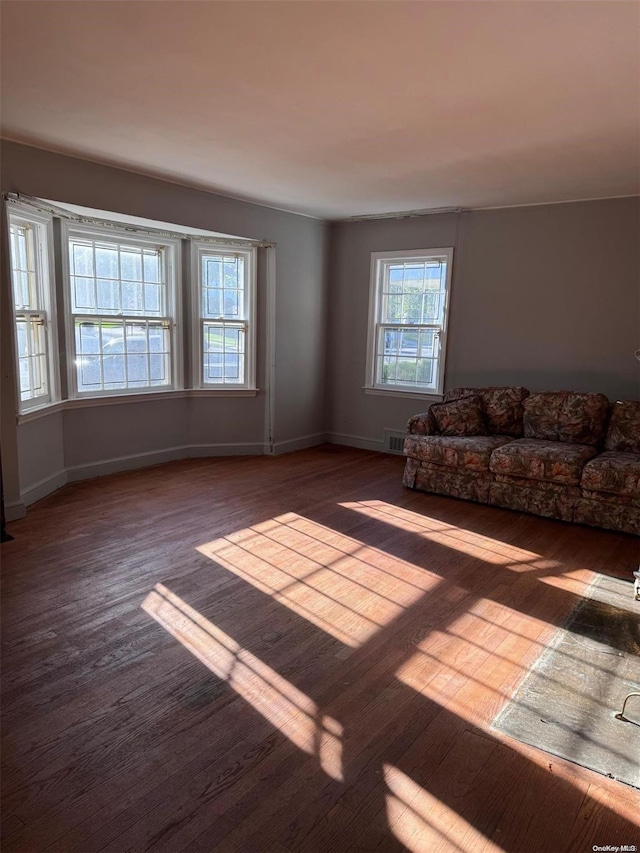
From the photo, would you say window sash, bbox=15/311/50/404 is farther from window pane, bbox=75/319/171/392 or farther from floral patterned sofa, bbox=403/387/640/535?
floral patterned sofa, bbox=403/387/640/535

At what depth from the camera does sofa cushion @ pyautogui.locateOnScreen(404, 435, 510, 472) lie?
4629 mm

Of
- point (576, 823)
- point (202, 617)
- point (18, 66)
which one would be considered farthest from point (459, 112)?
point (576, 823)

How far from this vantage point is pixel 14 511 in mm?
3988

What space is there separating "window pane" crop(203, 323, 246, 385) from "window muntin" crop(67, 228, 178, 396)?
1.24ft

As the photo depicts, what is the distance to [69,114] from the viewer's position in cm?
328

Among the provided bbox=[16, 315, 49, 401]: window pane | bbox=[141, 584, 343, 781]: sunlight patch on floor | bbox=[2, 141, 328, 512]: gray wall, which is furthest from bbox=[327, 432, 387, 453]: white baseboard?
bbox=[141, 584, 343, 781]: sunlight patch on floor

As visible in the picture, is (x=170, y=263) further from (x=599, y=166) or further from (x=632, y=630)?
(x=632, y=630)

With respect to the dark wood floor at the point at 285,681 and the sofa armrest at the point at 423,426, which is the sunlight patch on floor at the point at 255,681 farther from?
the sofa armrest at the point at 423,426

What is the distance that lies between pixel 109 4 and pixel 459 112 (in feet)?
6.05

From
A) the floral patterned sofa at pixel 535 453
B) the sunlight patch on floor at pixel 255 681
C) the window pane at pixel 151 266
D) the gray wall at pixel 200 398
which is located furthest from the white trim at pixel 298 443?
the sunlight patch on floor at pixel 255 681

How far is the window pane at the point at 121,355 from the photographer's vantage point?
498 cm

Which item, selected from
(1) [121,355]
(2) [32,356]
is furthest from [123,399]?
(2) [32,356]

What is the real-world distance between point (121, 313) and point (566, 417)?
4147 millimetres

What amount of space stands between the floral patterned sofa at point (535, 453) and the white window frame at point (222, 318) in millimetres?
2032
